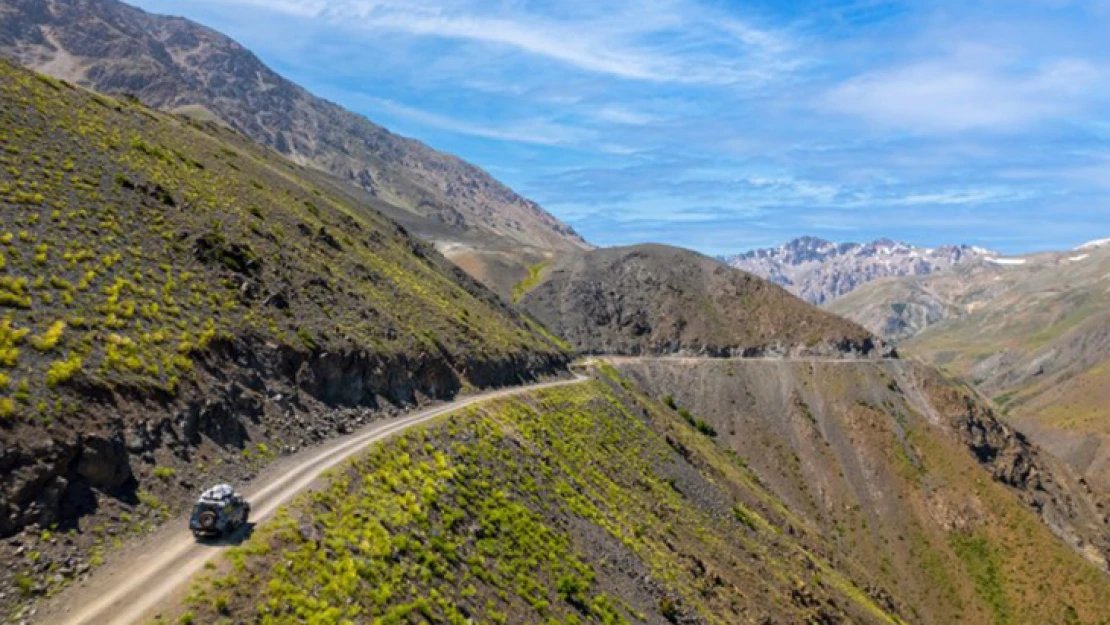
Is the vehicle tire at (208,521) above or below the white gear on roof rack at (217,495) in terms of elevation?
below

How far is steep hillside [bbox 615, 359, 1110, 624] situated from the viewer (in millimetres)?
87438

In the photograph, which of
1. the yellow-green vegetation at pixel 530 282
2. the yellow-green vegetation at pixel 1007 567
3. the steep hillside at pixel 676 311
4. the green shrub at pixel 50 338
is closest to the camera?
the green shrub at pixel 50 338

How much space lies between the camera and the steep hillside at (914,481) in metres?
87.4

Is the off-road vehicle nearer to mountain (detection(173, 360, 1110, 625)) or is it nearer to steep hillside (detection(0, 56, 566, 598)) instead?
mountain (detection(173, 360, 1110, 625))

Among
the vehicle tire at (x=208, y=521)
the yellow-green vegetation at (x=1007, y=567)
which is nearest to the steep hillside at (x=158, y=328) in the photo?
the vehicle tire at (x=208, y=521)

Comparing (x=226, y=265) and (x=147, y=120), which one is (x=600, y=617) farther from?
(x=147, y=120)

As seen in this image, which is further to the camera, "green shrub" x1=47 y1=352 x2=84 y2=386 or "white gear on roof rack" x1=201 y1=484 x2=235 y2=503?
"green shrub" x1=47 y1=352 x2=84 y2=386

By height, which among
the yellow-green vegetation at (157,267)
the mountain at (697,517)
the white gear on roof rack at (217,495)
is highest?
the yellow-green vegetation at (157,267)

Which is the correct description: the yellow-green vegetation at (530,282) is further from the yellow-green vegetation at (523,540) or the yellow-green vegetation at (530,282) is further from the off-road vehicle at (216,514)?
the off-road vehicle at (216,514)

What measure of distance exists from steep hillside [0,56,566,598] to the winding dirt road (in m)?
1.07

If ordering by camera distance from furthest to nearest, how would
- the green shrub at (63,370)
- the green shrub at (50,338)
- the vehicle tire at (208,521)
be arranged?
1. the green shrub at (50,338)
2. the green shrub at (63,370)
3. the vehicle tire at (208,521)

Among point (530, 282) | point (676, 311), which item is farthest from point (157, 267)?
point (530, 282)

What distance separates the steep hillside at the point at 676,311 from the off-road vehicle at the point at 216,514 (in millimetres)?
110437

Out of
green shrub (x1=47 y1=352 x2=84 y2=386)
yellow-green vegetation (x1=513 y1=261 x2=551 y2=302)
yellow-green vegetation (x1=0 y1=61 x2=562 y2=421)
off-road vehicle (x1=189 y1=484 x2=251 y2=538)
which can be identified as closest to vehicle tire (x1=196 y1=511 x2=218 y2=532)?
off-road vehicle (x1=189 y1=484 x2=251 y2=538)
